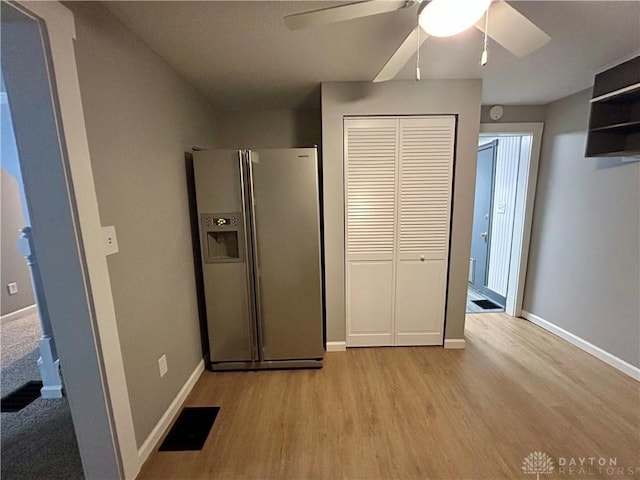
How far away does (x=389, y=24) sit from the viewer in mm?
1515

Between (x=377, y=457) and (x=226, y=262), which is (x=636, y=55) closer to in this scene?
(x=377, y=457)

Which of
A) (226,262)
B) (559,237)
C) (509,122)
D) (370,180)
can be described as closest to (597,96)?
(509,122)

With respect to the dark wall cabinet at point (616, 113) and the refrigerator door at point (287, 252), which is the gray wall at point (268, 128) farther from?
the dark wall cabinet at point (616, 113)

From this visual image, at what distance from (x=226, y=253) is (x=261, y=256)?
307 millimetres

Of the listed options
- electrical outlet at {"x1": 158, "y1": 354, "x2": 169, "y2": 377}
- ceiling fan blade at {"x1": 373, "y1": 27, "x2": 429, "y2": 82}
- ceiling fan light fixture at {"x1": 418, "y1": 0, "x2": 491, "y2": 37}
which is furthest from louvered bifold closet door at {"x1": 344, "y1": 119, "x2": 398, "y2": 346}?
electrical outlet at {"x1": 158, "y1": 354, "x2": 169, "y2": 377}

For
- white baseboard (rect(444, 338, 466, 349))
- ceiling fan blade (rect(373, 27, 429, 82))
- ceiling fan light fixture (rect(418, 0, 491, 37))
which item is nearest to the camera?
ceiling fan light fixture (rect(418, 0, 491, 37))

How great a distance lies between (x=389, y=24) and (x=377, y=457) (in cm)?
238

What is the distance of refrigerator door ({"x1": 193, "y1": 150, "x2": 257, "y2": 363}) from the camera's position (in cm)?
212

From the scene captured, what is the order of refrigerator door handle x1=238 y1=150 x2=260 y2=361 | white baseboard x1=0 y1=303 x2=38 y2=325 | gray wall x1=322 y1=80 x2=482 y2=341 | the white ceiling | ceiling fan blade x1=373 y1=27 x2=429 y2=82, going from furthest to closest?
white baseboard x1=0 y1=303 x2=38 y2=325
gray wall x1=322 y1=80 x2=482 y2=341
refrigerator door handle x1=238 y1=150 x2=260 y2=361
the white ceiling
ceiling fan blade x1=373 y1=27 x2=429 y2=82

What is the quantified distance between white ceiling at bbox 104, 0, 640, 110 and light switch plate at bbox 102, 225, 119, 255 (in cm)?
107

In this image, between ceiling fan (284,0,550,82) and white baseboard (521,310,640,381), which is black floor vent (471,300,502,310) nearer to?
white baseboard (521,310,640,381)

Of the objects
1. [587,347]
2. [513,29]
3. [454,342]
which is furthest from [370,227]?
[587,347]

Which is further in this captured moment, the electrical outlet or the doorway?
the doorway

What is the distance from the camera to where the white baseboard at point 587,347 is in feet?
7.15
